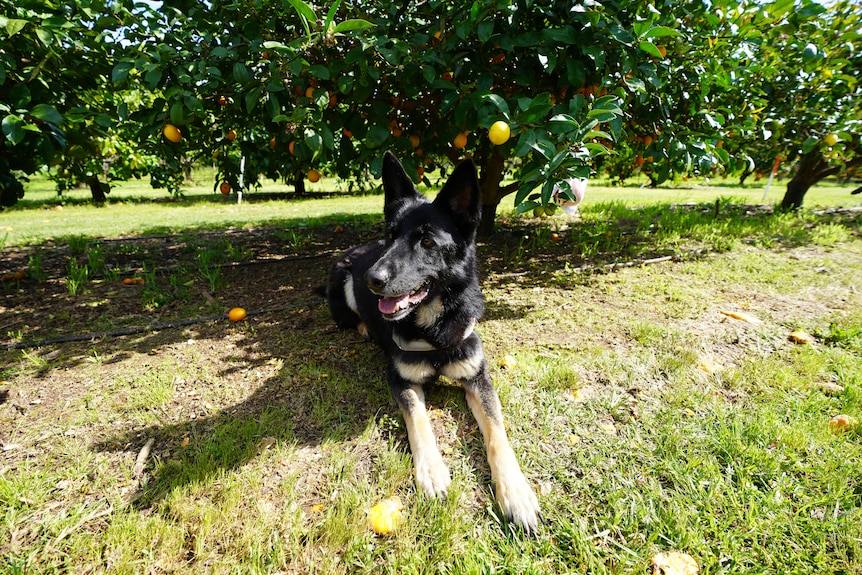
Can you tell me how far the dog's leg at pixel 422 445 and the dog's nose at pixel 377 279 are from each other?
0.68m

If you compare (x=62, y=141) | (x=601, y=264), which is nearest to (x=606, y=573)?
(x=62, y=141)

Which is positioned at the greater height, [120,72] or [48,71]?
[48,71]

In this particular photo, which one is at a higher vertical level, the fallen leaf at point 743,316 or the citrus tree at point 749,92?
the citrus tree at point 749,92

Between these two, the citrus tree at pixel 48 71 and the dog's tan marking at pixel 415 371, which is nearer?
the citrus tree at pixel 48 71

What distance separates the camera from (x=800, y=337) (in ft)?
10.4

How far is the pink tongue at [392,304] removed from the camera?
238 centimetres

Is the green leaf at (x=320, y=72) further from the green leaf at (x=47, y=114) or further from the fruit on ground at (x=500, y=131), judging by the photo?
the green leaf at (x=47, y=114)

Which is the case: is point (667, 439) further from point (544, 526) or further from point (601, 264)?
point (601, 264)

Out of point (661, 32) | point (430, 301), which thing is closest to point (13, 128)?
point (430, 301)

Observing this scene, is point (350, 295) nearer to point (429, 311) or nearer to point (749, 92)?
point (429, 311)

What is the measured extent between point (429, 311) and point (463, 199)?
806 mm

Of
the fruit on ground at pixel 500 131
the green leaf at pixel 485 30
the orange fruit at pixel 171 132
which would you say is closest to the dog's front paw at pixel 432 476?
the fruit on ground at pixel 500 131

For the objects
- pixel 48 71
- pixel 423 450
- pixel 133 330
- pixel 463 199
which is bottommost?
pixel 423 450

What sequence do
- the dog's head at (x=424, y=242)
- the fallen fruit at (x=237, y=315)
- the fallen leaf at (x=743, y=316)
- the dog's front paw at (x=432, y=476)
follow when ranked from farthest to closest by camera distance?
the fallen fruit at (x=237, y=315) < the fallen leaf at (x=743, y=316) < the dog's head at (x=424, y=242) < the dog's front paw at (x=432, y=476)
